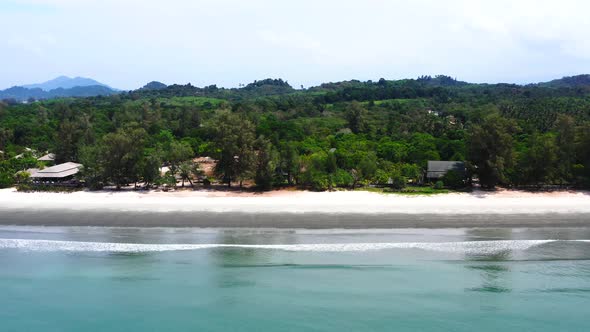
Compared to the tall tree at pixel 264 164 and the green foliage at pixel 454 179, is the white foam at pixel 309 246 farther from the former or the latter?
the tall tree at pixel 264 164

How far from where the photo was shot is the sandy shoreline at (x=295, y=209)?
89.2ft

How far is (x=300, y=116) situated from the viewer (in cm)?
8019

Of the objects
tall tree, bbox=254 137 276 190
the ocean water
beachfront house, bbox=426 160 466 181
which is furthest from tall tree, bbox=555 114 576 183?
tall tree, bbox=254 137 276 190

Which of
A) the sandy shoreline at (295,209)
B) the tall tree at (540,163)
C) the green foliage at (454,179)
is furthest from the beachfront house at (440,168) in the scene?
the tall tree at (540,163)

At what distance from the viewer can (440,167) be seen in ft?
120

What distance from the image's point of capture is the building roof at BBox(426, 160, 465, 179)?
117 ft

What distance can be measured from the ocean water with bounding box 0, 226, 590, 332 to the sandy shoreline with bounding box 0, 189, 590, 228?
1.42m

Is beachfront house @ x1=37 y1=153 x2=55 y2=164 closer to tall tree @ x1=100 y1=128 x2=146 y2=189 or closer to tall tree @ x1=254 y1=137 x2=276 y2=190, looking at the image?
tall tree @ x1=100 y1=128 x2=146 y2=189

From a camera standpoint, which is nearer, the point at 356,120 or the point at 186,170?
the point at 186,170

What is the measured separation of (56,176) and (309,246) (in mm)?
23877

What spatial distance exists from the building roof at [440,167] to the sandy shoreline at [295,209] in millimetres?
3510

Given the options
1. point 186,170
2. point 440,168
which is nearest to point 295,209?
point 186,170

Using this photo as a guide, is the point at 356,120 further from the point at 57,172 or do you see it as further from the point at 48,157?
the point at 57,172

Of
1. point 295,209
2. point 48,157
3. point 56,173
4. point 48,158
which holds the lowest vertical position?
point 295,209
